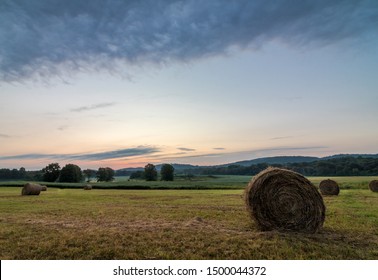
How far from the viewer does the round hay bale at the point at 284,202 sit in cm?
1155

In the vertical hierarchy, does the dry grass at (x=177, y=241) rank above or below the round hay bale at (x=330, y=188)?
above

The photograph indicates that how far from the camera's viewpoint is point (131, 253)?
8078 mm

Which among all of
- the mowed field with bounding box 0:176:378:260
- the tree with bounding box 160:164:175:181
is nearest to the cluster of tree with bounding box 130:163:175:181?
the tree with bounding box 160:164:175:181

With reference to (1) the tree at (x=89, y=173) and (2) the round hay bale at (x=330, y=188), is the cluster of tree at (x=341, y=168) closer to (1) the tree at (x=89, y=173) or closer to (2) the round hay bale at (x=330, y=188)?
(2) the round hay bale at (x=330, y=188)

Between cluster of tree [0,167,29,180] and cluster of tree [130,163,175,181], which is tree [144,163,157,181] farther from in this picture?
cluster of tree [0,167,29,180]

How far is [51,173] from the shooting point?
338 ft

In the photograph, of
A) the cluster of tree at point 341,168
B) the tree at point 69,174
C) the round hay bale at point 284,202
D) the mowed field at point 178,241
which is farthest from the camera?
the tree at point 69,174

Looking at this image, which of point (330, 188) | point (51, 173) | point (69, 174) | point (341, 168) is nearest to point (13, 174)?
point (51, 173)

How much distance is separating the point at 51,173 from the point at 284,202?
103 m

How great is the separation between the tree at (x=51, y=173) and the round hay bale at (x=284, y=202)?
102m

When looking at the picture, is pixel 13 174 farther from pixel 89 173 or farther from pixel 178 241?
pixel 178 241

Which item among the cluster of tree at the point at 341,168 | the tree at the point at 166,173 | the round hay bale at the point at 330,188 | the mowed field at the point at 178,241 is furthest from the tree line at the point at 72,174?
the mowed field at the point at 178,241
